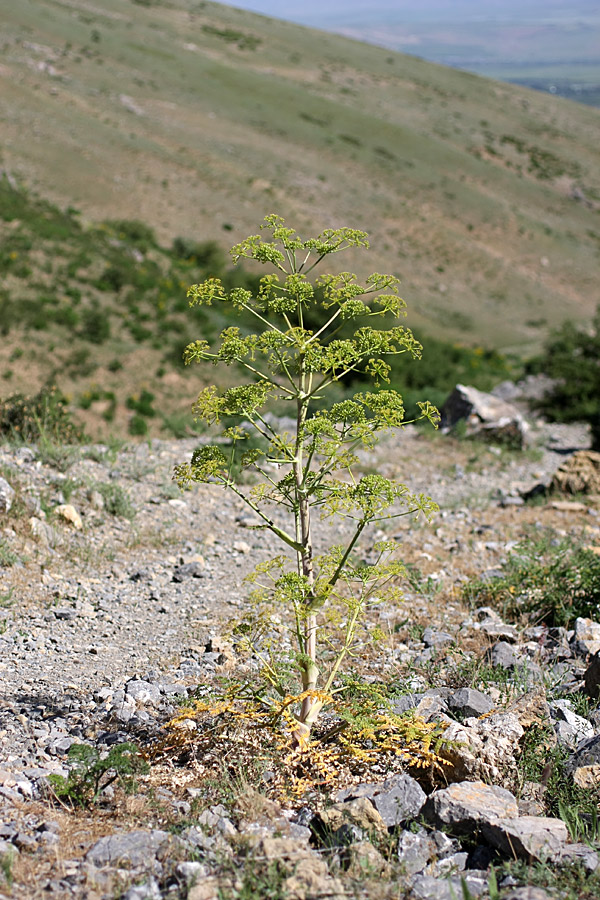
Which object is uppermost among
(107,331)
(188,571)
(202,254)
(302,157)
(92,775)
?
(302,157)

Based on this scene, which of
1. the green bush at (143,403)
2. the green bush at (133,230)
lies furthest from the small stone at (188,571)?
the green bush at (133,230)

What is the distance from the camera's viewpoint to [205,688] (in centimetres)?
400

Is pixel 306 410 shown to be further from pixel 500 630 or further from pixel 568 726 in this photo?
pixel 500 630

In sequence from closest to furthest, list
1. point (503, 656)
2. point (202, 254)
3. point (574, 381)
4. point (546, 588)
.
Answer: point (503, 656)
point (546, 588)
point (574, 381)
point (202, 254)

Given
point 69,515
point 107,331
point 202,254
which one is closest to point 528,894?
point 69,515

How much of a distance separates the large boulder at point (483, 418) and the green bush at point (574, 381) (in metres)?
3.39

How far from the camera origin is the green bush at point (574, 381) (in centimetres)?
1527

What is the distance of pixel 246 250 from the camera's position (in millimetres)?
3402

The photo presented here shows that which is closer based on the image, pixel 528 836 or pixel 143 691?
pixel 528 836

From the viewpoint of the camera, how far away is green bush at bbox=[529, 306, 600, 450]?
1527cm

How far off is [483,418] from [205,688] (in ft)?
29.9

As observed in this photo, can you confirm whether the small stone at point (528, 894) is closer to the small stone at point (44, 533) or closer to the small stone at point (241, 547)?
the small stone at point (241, 547)

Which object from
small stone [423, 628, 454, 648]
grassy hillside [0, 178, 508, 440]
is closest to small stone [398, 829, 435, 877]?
small stone [423, 628, 454, 648]

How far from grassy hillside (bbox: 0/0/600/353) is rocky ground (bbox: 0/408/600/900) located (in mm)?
28947
